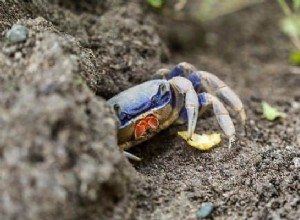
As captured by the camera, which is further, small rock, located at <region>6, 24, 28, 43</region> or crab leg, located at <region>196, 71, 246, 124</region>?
crab leg, located at <region>196, 71, 246, 124</region>

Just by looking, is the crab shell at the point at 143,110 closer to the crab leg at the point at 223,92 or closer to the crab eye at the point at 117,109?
the crab eye at the point at 117,109

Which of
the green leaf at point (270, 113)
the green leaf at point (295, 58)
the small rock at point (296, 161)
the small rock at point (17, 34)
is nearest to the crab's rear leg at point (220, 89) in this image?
the green leaf at point (270, 113)

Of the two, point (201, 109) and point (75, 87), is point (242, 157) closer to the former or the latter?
point (201, 109)

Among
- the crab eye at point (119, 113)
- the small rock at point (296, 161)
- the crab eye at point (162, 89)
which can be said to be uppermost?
the crab eye at point (119, 113)

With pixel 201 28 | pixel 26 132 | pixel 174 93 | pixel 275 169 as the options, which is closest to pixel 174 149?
pixel 174 93

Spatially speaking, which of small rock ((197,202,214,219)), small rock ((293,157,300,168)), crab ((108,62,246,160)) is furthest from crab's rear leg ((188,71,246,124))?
small rock ((197,202,214,219))

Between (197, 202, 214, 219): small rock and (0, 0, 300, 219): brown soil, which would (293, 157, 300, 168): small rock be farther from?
(197, 202, 214, 219): small rock

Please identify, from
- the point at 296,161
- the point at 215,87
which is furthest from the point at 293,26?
the point at 296,161
